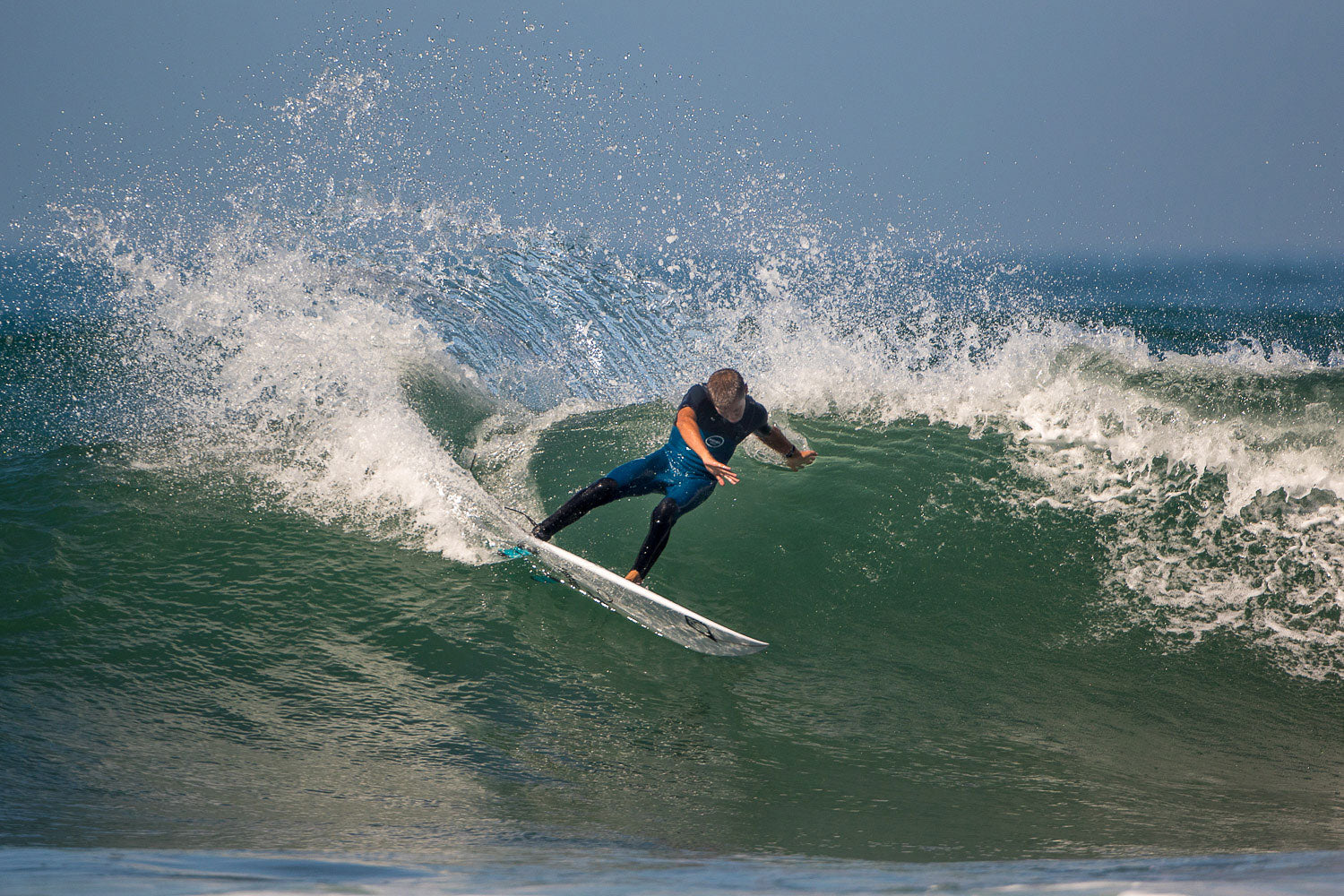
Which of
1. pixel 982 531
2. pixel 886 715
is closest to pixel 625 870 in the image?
pixel 886 715

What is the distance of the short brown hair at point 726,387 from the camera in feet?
16.6

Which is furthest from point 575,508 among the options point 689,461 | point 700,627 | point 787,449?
point 787,449

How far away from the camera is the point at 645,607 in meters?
4.70

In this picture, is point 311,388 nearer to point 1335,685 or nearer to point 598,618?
point 598,618

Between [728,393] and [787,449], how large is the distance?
75cm

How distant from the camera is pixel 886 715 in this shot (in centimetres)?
430

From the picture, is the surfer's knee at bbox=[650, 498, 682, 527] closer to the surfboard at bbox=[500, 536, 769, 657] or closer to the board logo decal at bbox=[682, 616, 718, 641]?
the surfboard at bbox=[500, 536, 769, 657]

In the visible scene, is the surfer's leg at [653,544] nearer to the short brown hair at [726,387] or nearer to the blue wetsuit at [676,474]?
the blue wetsuit at [676,474]

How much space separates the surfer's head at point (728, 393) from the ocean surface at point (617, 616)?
1.15 m

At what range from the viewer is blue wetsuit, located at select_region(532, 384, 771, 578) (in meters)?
5.17

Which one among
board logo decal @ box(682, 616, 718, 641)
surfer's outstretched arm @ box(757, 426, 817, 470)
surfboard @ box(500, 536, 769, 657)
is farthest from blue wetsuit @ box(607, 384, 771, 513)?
board logo decal @ box(682, 616, 718, 641)

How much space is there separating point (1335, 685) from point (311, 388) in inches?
305

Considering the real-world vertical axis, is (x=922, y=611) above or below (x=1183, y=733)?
above

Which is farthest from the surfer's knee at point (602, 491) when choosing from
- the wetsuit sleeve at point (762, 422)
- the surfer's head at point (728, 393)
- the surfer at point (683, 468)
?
the wetsuit sleeve at point (762, 422)
